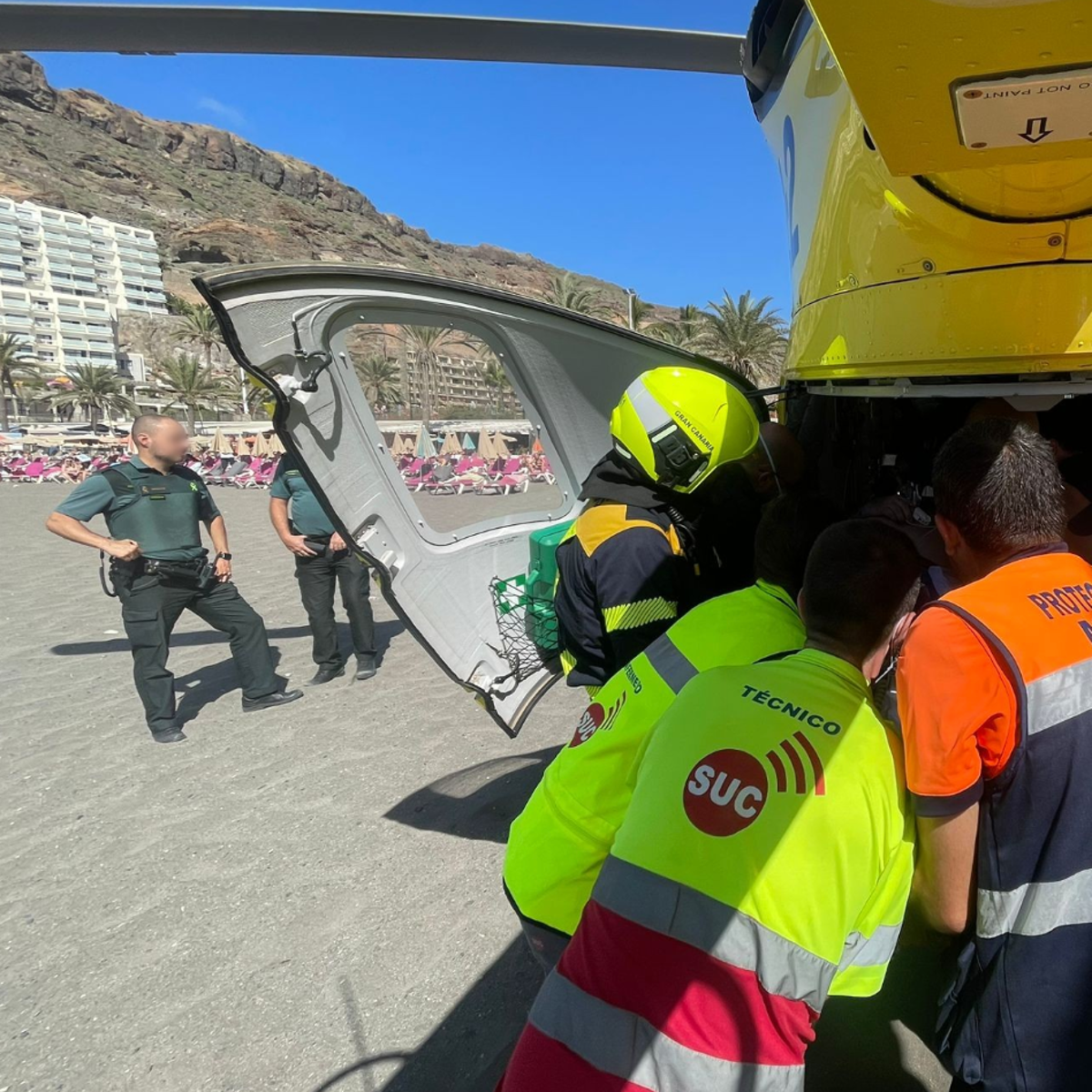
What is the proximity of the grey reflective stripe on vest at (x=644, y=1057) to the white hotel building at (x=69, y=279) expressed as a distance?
86782 mm

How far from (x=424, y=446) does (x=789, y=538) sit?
5.77 feet

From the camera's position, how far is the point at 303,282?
99.8 inches

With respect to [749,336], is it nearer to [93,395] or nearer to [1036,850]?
[1036,850]

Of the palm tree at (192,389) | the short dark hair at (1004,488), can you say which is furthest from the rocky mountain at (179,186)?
the short dark hair at (1004,488)

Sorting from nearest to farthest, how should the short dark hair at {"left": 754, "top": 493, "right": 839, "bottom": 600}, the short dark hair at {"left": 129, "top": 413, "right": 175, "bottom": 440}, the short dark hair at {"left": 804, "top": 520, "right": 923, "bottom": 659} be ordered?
the short dark hair at {"left": 804, "top": 520, "right": 923, "bottom": 659}, the short dark hair at {"left": 754, "top": 493, "right": 839, "bottom": 600}, the short dark hair at {"left": 129, "top": 413, "right": 175, "bottom": 440}

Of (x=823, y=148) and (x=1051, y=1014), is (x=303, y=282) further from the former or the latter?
(x=1051, y=1014)

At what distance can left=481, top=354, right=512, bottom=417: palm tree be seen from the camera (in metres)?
3.48

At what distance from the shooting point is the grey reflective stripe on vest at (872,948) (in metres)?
1.31

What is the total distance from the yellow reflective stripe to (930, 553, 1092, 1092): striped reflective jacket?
0.89 m

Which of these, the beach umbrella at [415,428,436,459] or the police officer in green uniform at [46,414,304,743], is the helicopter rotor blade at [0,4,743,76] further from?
the police officer in green uniform at [46,414,304,743]

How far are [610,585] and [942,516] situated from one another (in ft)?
3.03

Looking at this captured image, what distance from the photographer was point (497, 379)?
356cm

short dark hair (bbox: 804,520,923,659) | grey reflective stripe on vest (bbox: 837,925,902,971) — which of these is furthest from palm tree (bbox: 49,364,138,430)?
grey reflective stripe on vest (bbox: 837,925,902,971)

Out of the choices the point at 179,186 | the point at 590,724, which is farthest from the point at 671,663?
the point at 179,186
